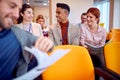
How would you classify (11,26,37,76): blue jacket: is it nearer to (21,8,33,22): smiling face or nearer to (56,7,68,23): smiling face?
(56,7,68,23): smiling face

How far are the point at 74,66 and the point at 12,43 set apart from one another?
2.15 feet

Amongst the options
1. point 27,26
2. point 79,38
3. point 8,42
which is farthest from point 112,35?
point 8,42

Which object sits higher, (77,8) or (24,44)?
(77,8)

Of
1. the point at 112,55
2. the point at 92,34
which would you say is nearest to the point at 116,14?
the point at 92,34

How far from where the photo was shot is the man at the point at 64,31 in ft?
11.0

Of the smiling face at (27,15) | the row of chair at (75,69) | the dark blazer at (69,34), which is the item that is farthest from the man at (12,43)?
the smiling face at (27,15)

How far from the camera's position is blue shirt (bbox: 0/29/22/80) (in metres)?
1.43

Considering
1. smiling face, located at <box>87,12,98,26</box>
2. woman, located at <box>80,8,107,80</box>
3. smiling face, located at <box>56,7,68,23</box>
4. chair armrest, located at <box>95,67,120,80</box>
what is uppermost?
smiling face, located at <box>56,7,68,23</box>

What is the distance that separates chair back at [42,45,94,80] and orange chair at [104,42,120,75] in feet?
1.37

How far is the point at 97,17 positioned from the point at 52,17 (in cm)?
314

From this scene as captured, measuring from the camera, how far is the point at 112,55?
2340 mm

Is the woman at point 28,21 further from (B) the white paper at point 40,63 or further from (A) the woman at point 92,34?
(B) the white paper at point 40,63

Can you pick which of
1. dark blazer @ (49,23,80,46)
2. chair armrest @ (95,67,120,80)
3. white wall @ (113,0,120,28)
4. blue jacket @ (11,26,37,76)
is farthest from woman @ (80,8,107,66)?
white wall @ (113,0,120,28)

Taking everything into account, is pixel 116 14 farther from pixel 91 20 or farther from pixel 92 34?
pixel 92 34
